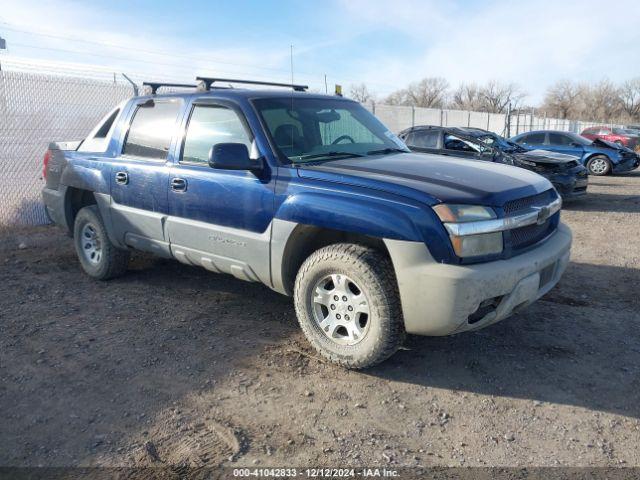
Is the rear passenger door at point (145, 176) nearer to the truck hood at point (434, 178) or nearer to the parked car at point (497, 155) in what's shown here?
the truck hood at point (434, 178)

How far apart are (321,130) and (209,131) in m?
0.91

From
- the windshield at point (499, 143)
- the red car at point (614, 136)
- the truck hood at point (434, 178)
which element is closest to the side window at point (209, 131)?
the truck hood at point (434, 178)

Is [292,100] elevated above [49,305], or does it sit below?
above

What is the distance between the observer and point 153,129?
4.82 metres

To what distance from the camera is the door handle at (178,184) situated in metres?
4.37

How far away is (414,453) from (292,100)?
290 centimetres

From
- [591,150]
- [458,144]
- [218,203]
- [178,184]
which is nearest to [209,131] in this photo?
[178,184]

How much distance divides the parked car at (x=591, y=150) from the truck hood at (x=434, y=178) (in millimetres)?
12514

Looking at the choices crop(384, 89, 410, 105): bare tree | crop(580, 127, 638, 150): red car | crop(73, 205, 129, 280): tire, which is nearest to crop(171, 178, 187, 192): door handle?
crop(73, 205, 129, 280): tire

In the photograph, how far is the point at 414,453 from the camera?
2826 mm

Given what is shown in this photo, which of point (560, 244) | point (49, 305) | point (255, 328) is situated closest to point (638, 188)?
point (560, 244)

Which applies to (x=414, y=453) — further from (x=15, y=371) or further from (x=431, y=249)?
(x=15, y=371)

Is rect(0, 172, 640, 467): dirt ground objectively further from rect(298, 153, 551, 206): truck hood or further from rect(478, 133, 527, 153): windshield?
rect(478, 133, 527, 153): windshield

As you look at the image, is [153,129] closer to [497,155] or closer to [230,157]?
[230,157]
